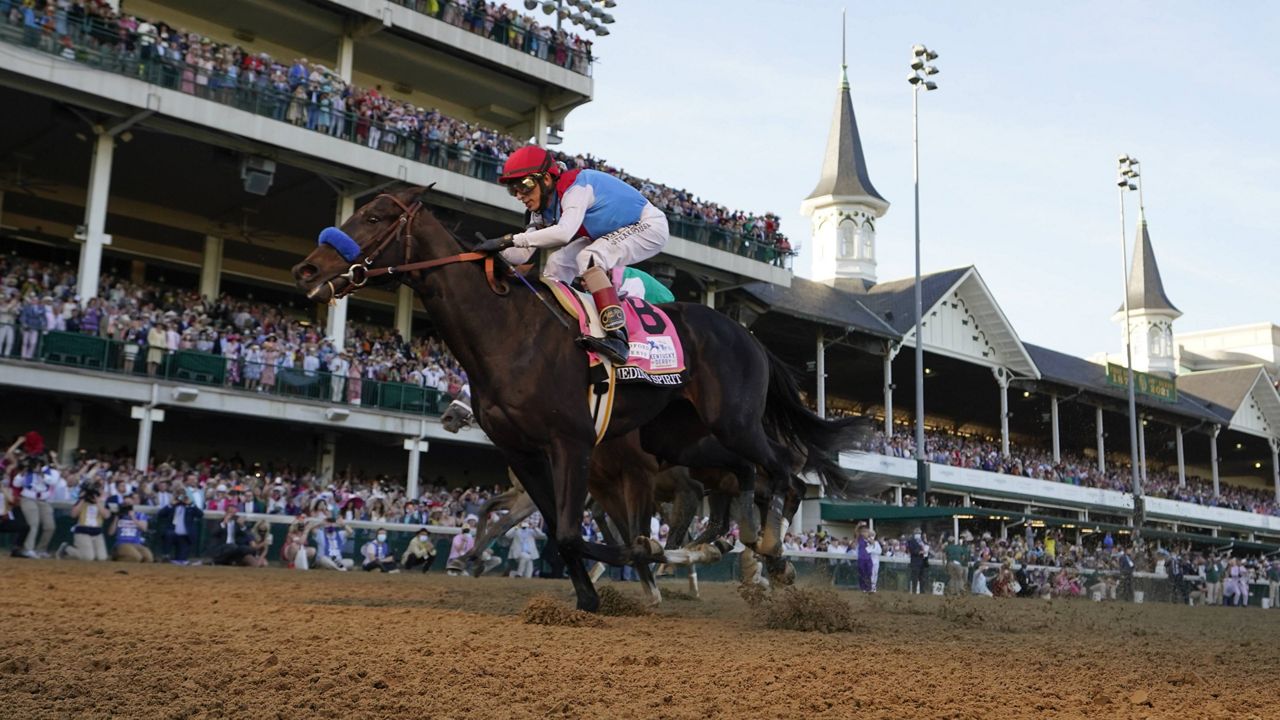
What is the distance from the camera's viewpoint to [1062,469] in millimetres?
46000

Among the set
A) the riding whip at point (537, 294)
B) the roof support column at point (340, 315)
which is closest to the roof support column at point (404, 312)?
the roof support column at point (340, 315)

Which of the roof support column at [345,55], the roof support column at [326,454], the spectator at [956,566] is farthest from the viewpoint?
the roof support column at [345,55]

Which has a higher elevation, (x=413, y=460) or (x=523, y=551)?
(x=413, y=460)

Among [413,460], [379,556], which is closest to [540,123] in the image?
[413,460]

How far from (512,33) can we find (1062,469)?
29221 millimetres

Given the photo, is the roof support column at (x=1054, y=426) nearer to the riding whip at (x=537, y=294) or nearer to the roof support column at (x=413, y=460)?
the roof support column at (x=413, y=460)

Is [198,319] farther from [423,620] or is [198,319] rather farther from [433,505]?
[423,620]

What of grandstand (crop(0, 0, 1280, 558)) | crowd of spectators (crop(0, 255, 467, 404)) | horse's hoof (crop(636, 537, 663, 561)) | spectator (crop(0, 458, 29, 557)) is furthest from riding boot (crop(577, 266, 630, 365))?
crowd of spectators (crop(0, 255, 467, 404))

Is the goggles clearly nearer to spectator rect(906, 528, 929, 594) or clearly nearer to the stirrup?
the stirrup

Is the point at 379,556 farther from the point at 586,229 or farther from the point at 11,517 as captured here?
the point at 586,229

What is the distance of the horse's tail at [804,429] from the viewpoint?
30.8ft

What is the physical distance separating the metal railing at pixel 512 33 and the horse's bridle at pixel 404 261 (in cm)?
2289

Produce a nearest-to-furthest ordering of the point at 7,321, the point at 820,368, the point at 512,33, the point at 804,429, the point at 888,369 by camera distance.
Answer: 1. the point at 804,429
2. the point at 7,321
3. the point at 512,33
4. the point at 820,368
5. the point at 888,369

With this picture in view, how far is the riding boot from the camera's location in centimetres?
730
